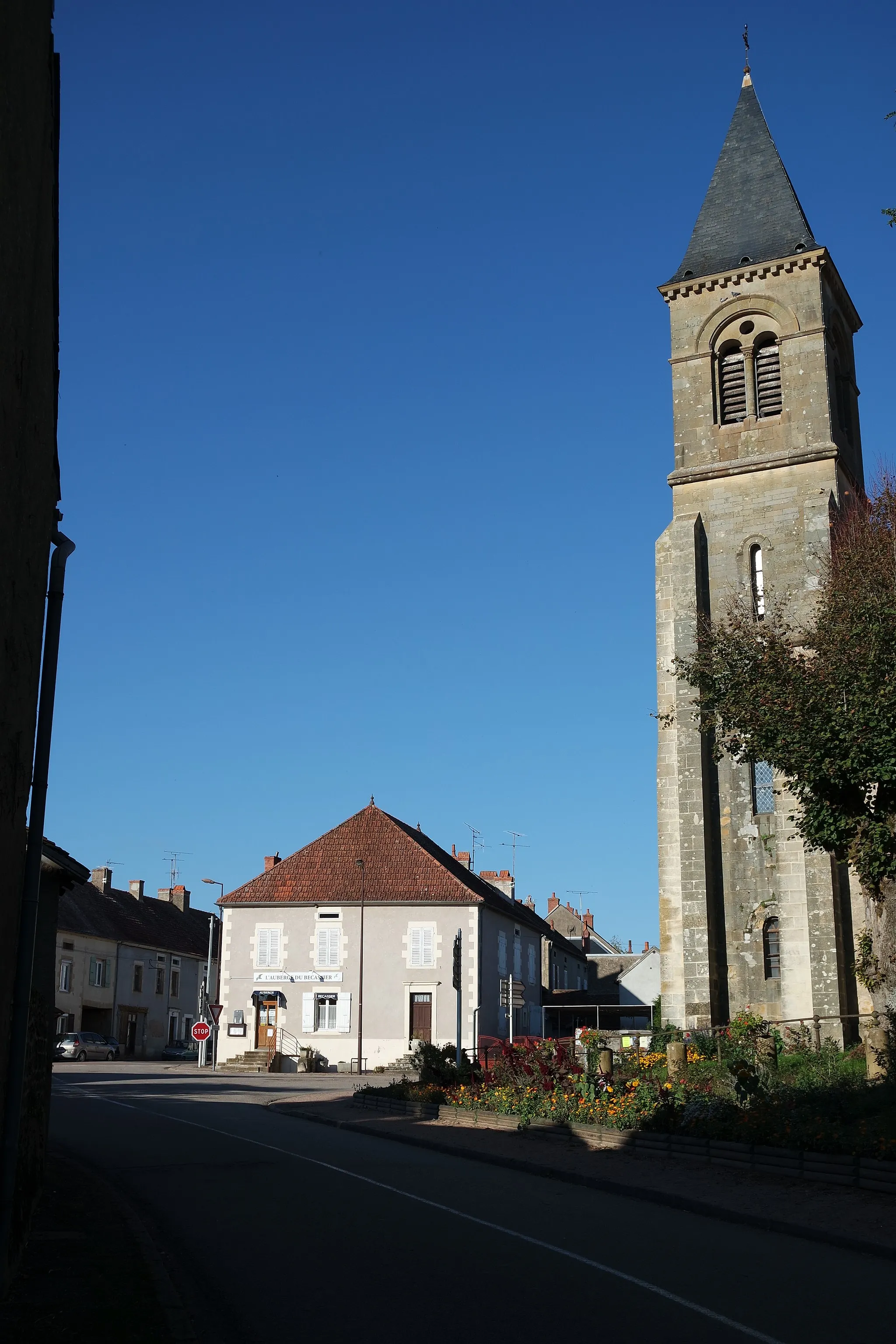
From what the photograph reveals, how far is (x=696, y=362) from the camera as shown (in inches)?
1268

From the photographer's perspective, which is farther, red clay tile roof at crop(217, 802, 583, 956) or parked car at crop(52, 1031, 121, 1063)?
parked car at crop(52, 1031, 121, 1063)

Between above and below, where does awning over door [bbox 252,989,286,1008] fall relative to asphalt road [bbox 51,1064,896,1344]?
above

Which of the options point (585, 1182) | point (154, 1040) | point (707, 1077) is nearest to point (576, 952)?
point (154, 1040)

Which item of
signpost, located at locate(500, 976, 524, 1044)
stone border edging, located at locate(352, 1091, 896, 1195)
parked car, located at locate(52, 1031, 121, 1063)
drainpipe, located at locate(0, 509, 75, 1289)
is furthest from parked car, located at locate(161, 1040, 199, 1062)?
drainpipe, located at locate(0, 509, 75, 1289)

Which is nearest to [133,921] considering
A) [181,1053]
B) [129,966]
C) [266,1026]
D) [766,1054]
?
[129,966]

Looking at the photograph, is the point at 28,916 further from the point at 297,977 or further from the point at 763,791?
the point at 297,977

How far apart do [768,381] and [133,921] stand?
4402cm

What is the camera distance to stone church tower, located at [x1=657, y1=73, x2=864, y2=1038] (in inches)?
1070

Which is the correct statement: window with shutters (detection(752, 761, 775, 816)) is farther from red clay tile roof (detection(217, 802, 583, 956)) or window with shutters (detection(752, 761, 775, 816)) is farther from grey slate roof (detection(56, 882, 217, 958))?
grey slate roof (detection(56, 882, 217, 958))

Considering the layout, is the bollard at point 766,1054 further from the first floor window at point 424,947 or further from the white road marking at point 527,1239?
the first floor window at point 424,947

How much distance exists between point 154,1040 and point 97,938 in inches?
312

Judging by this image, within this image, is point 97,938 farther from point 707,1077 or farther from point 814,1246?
point 814,1246

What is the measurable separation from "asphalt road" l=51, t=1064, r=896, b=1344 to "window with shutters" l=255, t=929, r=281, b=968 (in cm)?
3032

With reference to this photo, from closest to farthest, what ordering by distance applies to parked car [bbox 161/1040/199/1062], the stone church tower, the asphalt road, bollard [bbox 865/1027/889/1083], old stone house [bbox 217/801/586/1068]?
1. the asphalt road
2. bollard [bbox 865/1027/889/1083]
3. the stone church tower
4. old stone house [bbox 217/801/586/1068]
5. parked car [bbox 161/1040/199/1062]
